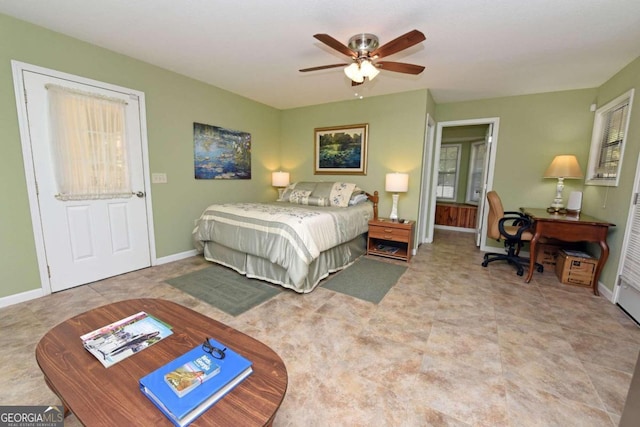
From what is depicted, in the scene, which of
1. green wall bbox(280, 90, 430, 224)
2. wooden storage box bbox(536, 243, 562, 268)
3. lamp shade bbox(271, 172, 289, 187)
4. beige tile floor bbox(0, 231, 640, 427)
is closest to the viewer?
beige tile floor bbox(0, 231, 640, 427)

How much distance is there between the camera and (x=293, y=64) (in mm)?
2973

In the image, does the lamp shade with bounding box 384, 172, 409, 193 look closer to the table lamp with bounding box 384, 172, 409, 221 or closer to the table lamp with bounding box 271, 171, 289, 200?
the table lamp with bounding box 384, 172, 409, 221

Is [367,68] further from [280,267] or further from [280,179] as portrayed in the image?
[280,179]

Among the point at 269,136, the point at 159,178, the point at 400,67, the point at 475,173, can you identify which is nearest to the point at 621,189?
the point at 400,67

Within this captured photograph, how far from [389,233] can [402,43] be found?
2.34 metres

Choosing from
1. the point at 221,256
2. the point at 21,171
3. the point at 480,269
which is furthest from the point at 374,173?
the point at 21,171

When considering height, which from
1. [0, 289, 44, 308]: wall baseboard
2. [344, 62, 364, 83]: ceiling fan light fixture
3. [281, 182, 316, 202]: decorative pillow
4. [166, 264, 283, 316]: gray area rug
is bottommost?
[166, 264, 283, 316]: gray area rug

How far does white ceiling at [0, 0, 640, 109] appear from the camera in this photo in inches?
76.2

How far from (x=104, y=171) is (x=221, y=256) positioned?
1.52 m

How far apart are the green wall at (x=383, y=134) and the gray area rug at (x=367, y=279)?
3.39ft

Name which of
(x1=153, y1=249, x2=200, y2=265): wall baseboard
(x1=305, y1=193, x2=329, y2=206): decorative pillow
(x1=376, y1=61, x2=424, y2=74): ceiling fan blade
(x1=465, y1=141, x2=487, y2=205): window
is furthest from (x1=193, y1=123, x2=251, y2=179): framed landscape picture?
(x1=465, y1=141, x2=487, y2=205): window

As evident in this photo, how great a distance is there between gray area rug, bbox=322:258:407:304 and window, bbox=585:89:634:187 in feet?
8.18

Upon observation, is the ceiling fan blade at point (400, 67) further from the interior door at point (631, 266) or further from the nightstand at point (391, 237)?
the interior door at point (631, 266)

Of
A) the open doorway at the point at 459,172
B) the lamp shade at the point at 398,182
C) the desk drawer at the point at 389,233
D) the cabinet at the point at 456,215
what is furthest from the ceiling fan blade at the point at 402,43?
the cabinet at the point at 456,215
